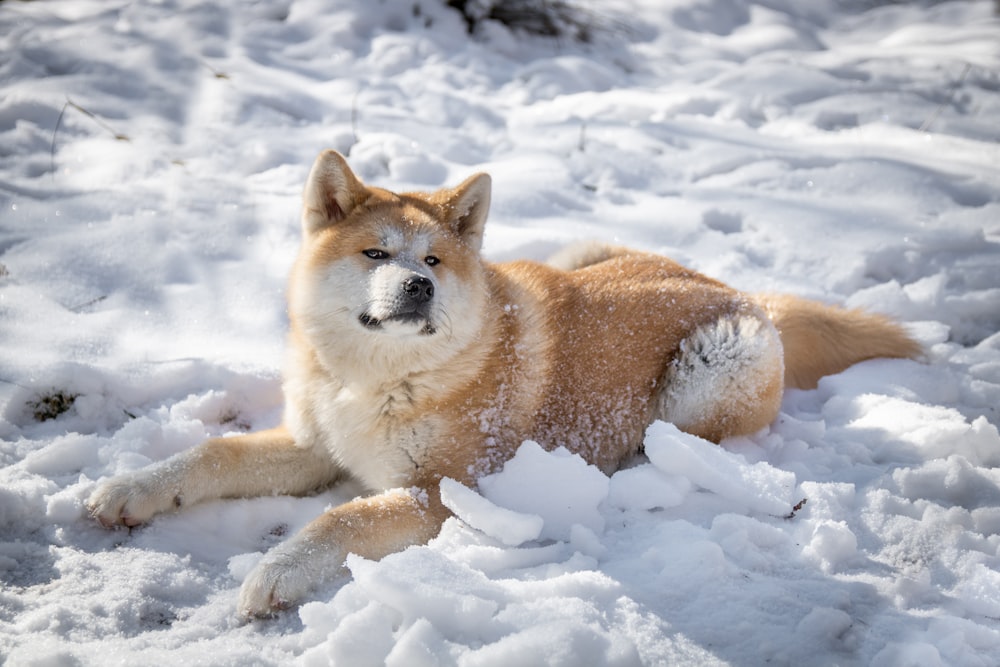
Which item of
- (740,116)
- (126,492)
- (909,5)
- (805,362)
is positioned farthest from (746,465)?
(909,5)

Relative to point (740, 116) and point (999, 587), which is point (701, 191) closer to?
point (740, 116)

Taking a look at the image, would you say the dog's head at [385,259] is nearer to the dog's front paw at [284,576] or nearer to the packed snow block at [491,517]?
the packed snow block at [491,517]

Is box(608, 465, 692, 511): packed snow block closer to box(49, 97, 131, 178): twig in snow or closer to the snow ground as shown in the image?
the snow ground

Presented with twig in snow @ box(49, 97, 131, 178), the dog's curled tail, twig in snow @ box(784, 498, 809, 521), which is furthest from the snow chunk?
twig in snow @ box(49, 97, 131, 178)

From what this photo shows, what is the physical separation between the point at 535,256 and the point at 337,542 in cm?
234

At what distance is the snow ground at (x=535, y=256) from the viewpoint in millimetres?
2012

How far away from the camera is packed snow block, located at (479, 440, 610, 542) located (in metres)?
2.44

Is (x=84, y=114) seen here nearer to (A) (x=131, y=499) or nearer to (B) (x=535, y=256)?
(B) (x=535, y=256)

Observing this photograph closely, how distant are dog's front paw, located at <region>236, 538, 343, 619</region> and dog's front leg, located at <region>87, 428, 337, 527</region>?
1.68ft

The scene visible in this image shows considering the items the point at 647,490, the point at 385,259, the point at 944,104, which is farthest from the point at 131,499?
the point at 944,104

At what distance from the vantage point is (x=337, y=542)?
2.37 metres

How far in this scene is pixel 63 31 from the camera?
5727mm

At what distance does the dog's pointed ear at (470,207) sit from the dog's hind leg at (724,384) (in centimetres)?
105

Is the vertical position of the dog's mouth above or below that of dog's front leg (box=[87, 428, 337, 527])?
above
